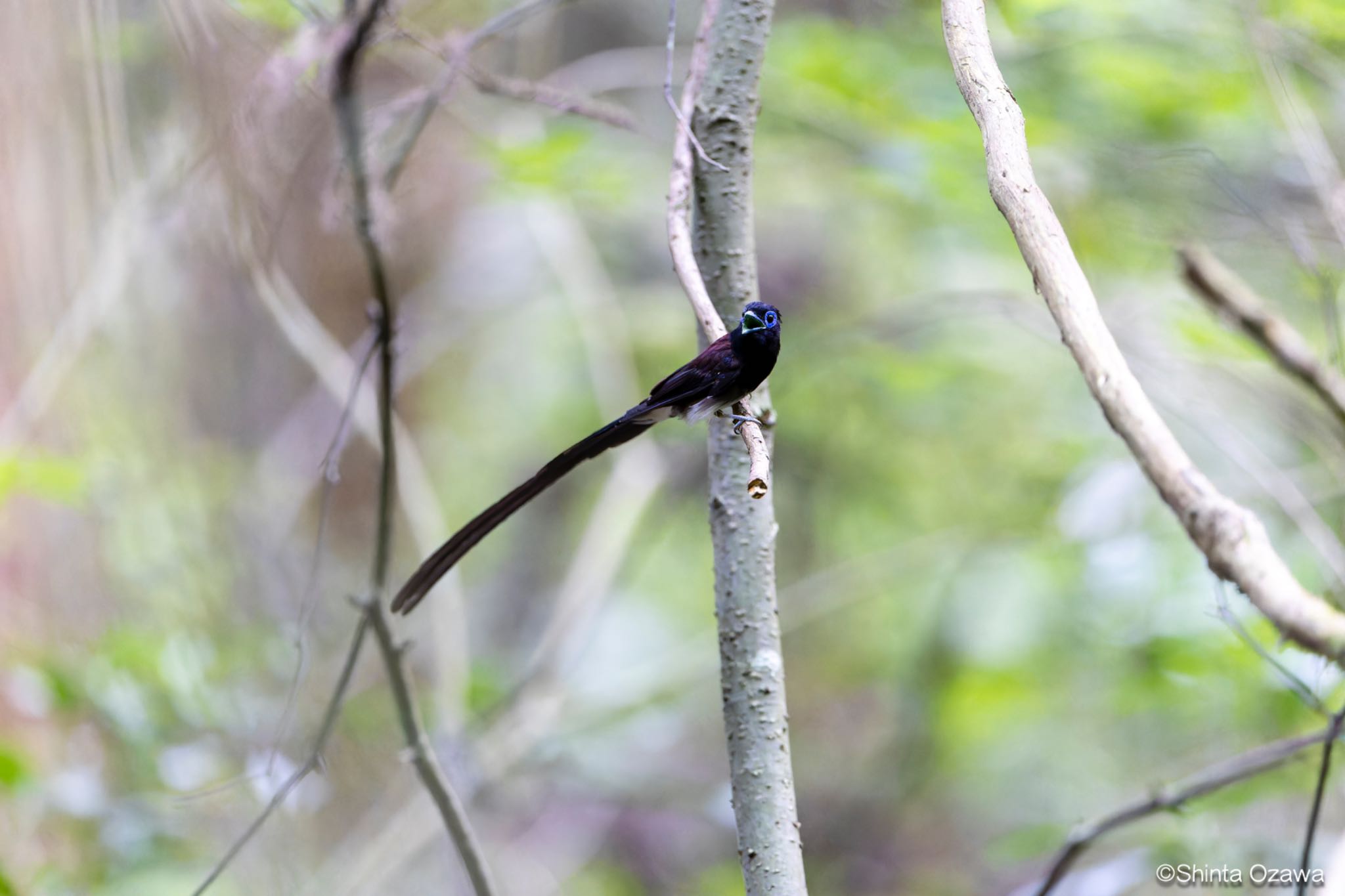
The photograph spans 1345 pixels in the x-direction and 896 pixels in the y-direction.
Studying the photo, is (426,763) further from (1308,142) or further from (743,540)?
(1308,142)

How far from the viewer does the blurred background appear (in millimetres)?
2516

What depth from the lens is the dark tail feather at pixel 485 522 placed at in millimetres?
1407

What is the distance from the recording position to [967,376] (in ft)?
12.5

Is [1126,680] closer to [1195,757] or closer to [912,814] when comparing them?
[1195,757]

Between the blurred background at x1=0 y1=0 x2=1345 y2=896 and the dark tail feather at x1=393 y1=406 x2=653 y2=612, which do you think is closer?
the dark tail feather at x1=393 y1=406 x2=653 y2=612

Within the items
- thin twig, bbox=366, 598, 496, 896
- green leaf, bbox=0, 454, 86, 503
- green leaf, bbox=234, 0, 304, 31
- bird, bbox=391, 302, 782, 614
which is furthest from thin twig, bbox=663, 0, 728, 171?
green leaf, bbox=0, 454, 86, 503

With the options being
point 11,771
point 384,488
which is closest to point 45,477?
point 11,771

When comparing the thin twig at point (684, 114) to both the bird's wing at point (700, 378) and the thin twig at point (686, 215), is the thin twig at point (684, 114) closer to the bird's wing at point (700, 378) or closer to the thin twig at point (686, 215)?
the thin twig at point (686, 215)

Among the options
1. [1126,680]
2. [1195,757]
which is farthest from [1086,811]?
[1126,680]

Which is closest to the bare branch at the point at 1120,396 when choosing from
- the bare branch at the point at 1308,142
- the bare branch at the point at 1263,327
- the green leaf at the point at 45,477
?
the bare branch at the point at 1263,327

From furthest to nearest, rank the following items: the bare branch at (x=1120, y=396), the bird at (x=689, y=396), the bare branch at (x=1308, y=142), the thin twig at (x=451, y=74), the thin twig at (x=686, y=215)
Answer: the bare branch at (x=1308, y=142) < the thin twig at (x=451, y=74) < the bird at (x=689, y=396) < the thin twig at (x=686, y=215) < the bare branch at (x=1120, y=396)

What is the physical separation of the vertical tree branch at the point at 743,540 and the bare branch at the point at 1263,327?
986mm

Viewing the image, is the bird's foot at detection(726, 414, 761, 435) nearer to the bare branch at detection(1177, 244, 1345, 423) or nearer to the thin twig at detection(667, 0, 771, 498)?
the thin twig at detection(667, 0, 771, 498)

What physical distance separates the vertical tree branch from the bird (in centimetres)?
6
